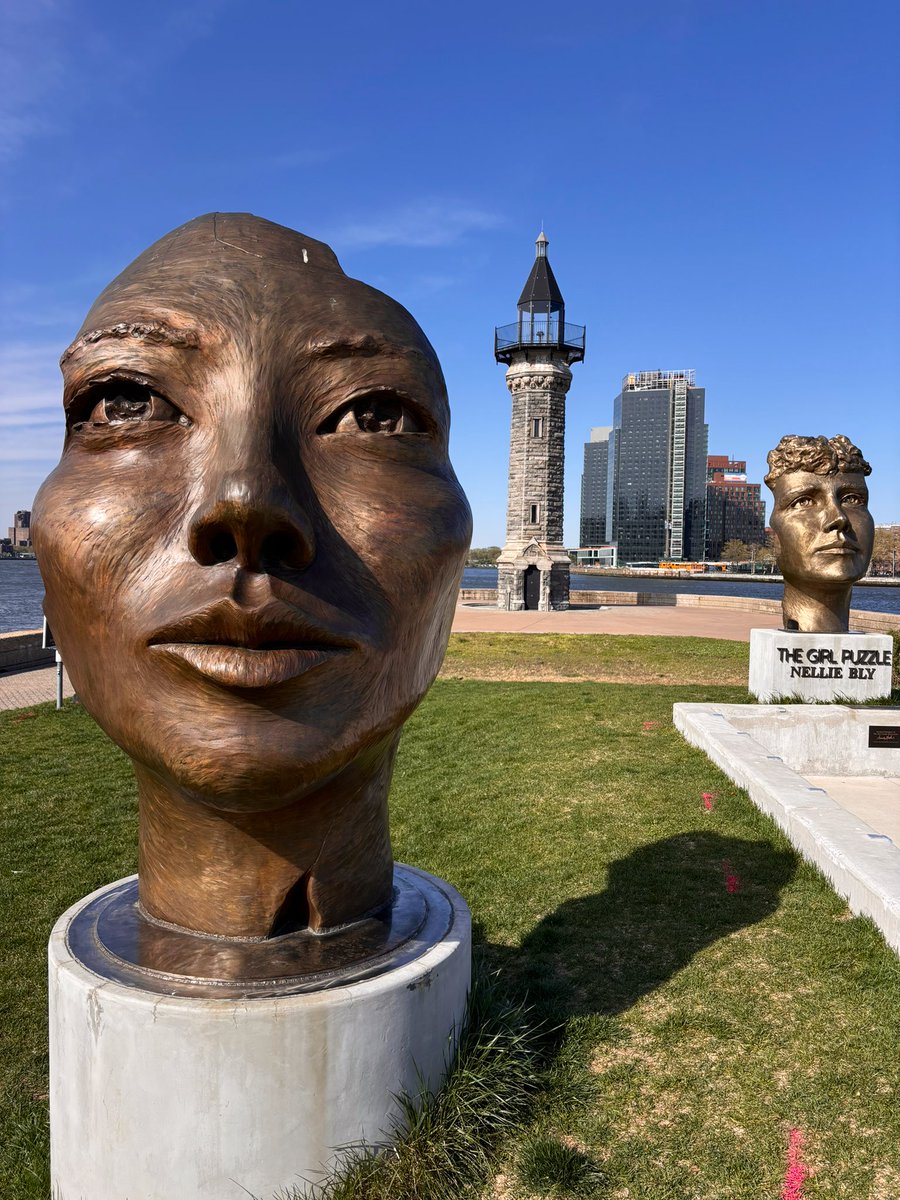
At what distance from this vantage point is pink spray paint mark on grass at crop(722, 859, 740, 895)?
5.41 meters

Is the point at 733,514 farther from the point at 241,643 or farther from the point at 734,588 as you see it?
the point at 241,643

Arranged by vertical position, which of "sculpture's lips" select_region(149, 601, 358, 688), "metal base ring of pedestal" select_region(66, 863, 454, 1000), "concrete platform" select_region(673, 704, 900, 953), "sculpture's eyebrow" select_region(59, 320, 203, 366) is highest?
"sculpture's eyebrow" select_region(59, 320, 203, 366)

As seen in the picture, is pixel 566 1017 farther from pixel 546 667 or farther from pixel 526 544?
pixel 526 544

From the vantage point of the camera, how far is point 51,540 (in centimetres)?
237

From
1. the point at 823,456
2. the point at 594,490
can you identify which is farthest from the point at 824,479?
the point at 594,490

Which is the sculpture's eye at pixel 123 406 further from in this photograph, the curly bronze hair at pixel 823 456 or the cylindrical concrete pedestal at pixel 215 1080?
the curly bronze hair at pixel 823 456

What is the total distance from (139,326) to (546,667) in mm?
13731

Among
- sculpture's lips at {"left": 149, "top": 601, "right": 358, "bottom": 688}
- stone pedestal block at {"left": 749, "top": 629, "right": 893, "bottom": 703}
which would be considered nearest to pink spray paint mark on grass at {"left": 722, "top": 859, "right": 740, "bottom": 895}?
sculpture's lips at {"left": 149, "top": 601, "right": 358, "bottom": 688}

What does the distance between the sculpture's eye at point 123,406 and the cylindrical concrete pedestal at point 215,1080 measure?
159 cm

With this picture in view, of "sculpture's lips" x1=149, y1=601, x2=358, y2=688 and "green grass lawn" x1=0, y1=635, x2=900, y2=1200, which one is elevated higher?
"sculpture's lips" x1=149, y1=601, x2=358, y2=688

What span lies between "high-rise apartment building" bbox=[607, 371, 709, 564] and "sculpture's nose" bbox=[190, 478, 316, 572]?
14092 cm

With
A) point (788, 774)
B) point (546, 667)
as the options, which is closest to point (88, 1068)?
point (788, 774)

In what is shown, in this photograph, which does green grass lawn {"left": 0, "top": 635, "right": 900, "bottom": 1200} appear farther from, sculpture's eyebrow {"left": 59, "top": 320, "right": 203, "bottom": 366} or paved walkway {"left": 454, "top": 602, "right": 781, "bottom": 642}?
paved walkway {"left": 454, "top": 602, "right": 781, "bottom": 642}

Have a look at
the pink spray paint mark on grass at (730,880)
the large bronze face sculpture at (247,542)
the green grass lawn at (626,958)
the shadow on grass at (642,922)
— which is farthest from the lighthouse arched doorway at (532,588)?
the large bronze face sculpture at (247,542)
